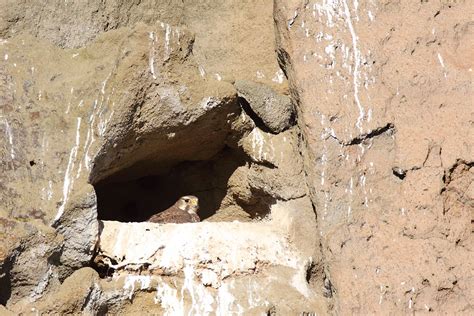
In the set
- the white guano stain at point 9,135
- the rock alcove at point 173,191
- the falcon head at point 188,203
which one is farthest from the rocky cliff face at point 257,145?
the falcon head at point 188,203

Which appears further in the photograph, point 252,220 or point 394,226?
point 252,220

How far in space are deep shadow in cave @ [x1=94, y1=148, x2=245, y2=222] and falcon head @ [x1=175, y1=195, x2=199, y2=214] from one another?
1.0 inches

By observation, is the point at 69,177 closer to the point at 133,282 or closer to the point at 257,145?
the point at 133,282

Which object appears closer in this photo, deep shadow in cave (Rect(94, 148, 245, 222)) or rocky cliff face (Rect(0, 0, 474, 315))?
rocky cliff face (Rect(0, 0, 474, 315))

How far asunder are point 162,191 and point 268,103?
2.81ft

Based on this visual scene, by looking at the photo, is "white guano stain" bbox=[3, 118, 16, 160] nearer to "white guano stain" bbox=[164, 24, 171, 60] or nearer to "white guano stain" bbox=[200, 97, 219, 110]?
"white guano stain" bbox=[164, 24, 171, 60]

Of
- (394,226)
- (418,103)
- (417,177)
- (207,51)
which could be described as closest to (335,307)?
(394,226)

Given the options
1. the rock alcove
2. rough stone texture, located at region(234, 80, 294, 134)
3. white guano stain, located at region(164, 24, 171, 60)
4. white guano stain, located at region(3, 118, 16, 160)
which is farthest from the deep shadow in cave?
white guano stain, located at region(3, 118, 16, 160)

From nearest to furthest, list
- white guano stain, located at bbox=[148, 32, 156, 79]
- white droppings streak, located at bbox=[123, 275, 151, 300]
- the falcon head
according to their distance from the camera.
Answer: white droppings streak, located at bbox=[123, 275, 151, 300] < white guano stain, located at bbox=[148, 32, 156, 79] < the falcon head

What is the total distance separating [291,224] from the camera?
3688 millimetres

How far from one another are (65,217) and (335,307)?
1072mm

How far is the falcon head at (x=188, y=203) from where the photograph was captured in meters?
4.20

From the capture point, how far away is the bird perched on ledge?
409 centimetres

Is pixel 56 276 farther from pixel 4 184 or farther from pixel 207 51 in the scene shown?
pixel 207 51
